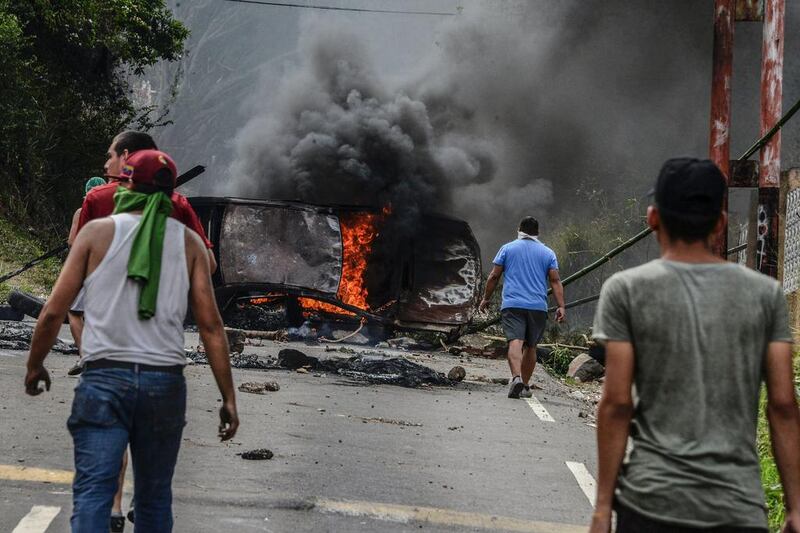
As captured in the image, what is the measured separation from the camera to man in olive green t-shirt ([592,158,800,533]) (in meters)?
2.59

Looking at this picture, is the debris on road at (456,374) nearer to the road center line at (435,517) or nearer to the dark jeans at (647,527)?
the road center line at (435,517)

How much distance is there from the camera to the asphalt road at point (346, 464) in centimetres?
517

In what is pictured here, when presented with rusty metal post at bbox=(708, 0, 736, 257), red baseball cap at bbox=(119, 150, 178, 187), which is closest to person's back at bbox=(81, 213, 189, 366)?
red baseball cap at bbox=(119, 150, 178, 187)

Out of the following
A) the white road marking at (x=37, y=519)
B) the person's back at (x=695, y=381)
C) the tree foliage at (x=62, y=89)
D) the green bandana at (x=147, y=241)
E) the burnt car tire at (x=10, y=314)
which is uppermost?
the tree foliage at (x=62, y=89)

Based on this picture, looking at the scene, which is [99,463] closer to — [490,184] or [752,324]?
[752,324]

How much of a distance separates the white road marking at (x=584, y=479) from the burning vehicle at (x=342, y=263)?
27.9 feet

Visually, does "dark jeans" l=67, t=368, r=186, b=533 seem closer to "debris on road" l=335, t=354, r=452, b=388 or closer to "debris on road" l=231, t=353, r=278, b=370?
"debris on road" l=335, t=354, r=452, b=388

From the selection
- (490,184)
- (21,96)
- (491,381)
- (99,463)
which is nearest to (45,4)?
(21,96)

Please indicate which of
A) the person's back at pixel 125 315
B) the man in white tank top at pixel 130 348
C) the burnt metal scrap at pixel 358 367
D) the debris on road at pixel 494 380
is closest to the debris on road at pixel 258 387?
the burnt metal scrap at pixel 358 367

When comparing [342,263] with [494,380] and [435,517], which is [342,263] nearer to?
[494,380]

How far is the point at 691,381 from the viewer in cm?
266

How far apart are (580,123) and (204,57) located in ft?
406

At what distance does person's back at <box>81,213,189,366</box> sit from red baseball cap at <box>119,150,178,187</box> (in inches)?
7.0

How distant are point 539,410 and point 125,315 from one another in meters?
6.64
